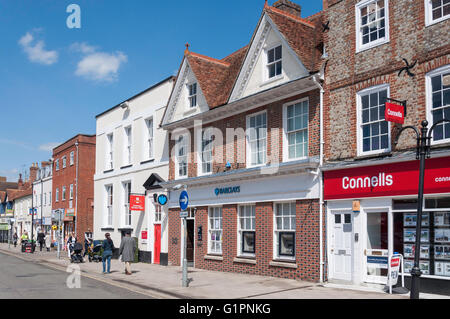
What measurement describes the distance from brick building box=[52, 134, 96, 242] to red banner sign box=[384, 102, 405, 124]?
93.6 ft

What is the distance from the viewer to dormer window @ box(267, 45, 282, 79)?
1777 centimetres

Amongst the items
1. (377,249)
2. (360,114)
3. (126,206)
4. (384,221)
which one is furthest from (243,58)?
(126,206)

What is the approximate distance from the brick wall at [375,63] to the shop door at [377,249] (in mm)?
2113

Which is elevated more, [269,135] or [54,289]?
[269,135]

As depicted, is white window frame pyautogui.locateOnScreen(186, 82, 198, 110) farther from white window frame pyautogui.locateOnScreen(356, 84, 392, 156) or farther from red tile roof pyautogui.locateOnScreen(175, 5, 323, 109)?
white window frame pyautogui.locateOnScreen(356, 84, 392, 156)

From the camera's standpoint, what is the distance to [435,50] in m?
12.8

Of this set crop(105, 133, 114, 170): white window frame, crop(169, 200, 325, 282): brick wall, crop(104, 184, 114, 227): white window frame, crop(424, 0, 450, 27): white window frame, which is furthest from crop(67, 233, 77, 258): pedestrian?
crop(424, 0, 450, 27): white window frame

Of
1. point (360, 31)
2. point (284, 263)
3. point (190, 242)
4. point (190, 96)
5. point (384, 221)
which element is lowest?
point (284, 263)

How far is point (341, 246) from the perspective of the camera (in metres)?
15.0

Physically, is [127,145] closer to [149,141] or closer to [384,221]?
[149,141]

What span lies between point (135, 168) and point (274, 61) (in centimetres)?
1225

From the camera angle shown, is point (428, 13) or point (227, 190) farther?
point (227, 190)

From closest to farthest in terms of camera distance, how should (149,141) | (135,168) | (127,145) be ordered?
(149,141) < (135,168) < (127,145)
